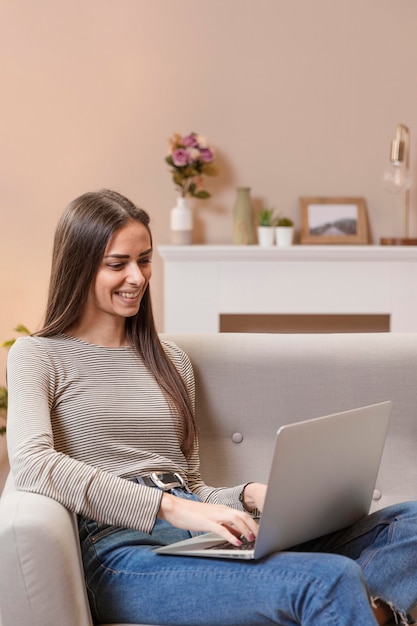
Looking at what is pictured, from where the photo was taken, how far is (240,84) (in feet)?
13.4

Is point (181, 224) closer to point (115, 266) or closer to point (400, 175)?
point (400, 175)

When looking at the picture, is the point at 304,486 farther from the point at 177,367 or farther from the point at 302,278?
the point at 302,278

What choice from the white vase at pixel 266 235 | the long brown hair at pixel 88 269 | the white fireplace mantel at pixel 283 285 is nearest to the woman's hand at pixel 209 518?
the long brown hair at pixel 88 269

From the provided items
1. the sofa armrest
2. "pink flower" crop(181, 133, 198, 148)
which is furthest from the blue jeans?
"pink flower" crop(181, 133, 198, 148)

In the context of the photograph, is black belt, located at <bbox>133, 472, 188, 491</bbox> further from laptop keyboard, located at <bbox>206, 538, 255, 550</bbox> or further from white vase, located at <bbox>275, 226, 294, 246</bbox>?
white vase, located at <bbox>275, 226, 294, 246</bbox>

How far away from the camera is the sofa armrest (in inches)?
60.1

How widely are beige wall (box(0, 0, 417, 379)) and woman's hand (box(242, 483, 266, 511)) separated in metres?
2.19

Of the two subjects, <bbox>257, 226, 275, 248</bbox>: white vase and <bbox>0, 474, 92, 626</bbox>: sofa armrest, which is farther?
<bbox>257, 226, 275, 248</bbox>: white vase

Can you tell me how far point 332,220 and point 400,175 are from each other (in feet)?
1.13

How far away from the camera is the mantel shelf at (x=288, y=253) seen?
3.88 meters

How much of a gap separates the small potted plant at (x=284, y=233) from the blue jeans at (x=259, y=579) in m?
2.28

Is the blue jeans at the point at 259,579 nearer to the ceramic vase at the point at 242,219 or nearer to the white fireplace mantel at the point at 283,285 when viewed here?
the white fireplace mantel at the point at 283,285

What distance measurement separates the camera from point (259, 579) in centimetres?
155

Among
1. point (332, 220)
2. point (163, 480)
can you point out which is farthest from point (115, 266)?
point (332, 220)
